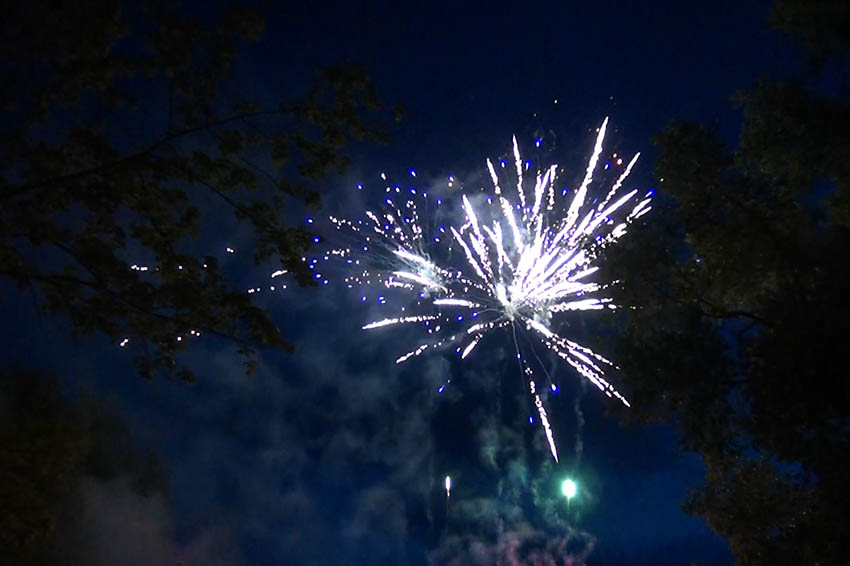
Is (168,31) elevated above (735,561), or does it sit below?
above

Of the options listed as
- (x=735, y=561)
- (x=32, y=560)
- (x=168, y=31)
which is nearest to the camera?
(x=168, y=31)

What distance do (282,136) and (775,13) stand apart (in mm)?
8907

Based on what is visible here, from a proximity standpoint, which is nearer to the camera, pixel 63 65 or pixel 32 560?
pixel 63 65

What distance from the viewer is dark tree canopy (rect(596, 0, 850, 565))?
26.6 ft

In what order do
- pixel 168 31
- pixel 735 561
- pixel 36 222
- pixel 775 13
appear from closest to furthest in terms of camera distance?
pixel 36 222, pixel 168 31, pixel 775 13, pixel 735 561

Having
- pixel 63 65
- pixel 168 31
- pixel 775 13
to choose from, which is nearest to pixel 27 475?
pixel 63 65

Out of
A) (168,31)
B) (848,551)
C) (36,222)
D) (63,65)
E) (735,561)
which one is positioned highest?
(168,31)

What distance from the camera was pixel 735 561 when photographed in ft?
40.0

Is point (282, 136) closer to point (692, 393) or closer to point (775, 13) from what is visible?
point (692, 393)

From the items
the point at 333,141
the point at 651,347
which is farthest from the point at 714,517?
the point at 333,141

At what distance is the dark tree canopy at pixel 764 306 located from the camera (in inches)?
319

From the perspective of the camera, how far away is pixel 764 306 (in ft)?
29.2

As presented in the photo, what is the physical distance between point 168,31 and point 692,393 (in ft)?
30.7

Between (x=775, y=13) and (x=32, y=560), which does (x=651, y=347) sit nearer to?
(x=775, y=13)
